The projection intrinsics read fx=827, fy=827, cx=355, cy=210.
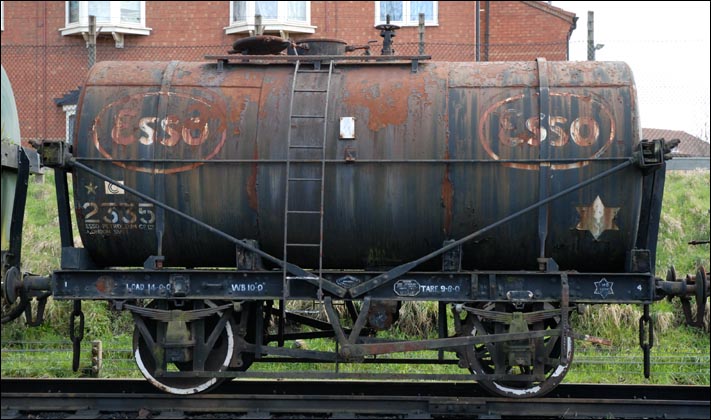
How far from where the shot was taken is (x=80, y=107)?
8.35m

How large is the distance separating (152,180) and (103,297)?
4.10 feet

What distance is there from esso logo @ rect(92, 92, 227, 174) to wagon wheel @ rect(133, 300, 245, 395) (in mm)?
1434

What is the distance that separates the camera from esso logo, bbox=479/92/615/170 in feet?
26.2

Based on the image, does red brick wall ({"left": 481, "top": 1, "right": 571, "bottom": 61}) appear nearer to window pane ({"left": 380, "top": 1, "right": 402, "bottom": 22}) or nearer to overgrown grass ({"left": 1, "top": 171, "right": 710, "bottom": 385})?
window pane ({"left": 380, "top": 1, "right": 402, "bottom": 22})

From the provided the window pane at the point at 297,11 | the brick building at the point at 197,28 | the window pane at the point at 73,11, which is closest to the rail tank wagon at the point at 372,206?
the brick building at the point at 197,28

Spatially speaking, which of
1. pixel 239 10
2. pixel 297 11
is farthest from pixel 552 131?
pixel 239 10

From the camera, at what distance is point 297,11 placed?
912 inches

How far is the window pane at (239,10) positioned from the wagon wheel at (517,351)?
55.2 feet

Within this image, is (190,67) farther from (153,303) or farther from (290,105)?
(153,303)

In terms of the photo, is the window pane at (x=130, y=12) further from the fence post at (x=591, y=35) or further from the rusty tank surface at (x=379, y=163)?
the rusty tank surface at (x=379, y=163)

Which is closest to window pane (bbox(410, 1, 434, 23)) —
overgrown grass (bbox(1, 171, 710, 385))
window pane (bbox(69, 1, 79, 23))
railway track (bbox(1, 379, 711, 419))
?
overgrown grass (bbox(1, 171, 710, 385))

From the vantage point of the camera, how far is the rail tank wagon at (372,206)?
7.95 m

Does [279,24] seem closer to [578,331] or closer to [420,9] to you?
[420,9]

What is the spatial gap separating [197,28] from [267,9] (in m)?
2.22
